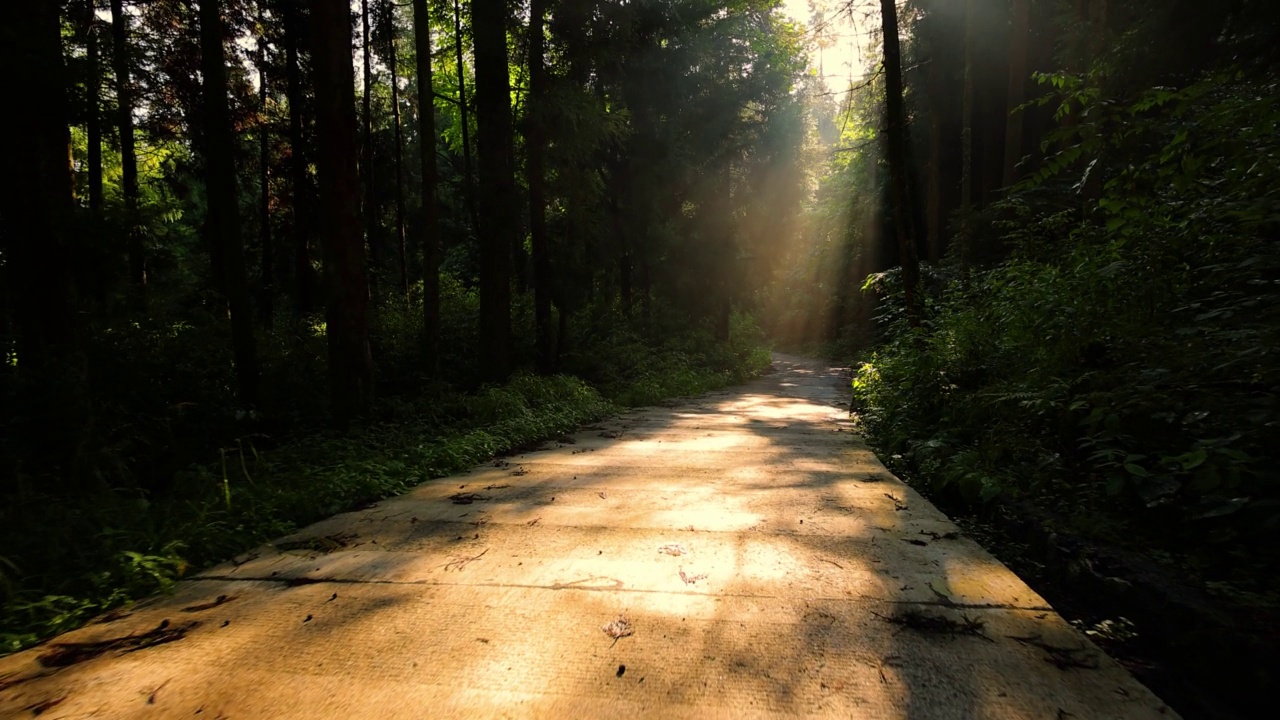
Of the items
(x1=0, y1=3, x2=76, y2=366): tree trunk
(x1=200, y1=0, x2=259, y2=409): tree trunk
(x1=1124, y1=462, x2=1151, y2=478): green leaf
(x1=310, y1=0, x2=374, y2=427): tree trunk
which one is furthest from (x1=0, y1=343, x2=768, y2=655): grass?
(x1=1124, y1=462, x2=1151, y2=478): green leaf

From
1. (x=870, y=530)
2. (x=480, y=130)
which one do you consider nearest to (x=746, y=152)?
(x=480, y=130)

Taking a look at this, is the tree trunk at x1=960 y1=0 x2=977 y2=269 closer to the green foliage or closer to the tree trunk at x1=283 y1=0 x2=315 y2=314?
the green foliage

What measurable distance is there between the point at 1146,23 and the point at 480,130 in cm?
999

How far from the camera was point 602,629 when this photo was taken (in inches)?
94.2

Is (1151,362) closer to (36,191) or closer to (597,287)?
(36,191)

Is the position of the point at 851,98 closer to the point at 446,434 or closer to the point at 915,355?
the point at 915,355

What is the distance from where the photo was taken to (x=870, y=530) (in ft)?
11.8

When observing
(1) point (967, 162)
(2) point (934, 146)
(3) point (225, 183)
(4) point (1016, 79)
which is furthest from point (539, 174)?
(2) point (934, 146)

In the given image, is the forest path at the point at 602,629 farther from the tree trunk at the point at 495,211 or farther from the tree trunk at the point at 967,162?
the tree trunk at the point at 967,162

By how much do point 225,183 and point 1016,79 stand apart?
17.7 meters

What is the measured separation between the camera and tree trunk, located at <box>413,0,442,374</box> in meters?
10.8

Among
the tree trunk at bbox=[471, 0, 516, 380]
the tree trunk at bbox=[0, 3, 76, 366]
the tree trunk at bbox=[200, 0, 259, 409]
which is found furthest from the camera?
the tree trunk at bbox=[471, 0, 516, 380]

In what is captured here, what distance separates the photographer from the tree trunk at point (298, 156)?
13148 mm

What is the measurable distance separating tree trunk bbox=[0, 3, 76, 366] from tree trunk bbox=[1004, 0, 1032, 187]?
17681 mm
